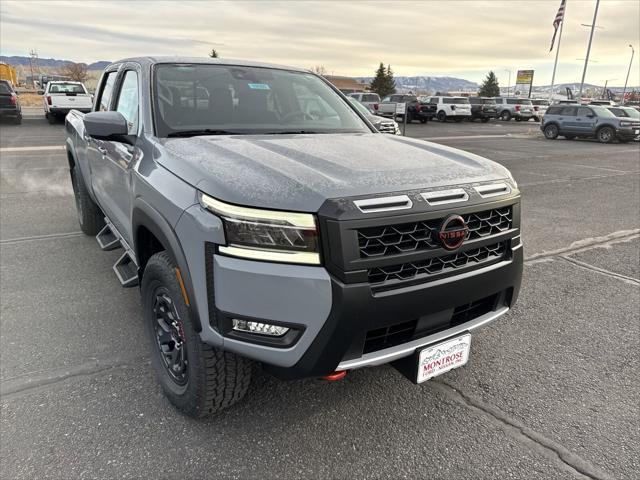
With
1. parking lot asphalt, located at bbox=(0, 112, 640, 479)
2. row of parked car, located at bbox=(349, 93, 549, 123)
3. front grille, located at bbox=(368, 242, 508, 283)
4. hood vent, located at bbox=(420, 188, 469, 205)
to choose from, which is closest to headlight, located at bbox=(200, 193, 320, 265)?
front grille, located at bbox=(368, 242, 508, 283)

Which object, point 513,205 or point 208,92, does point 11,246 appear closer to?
point 208,92

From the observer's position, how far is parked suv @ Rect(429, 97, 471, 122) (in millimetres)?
32281

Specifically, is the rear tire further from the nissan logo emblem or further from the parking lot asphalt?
the nissan logo emblem

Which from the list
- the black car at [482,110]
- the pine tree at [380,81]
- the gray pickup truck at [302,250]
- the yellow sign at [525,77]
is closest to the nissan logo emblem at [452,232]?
the gray pickup truck at [302,250]

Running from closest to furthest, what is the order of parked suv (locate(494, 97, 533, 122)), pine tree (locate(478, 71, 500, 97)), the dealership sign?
parked suv (locate(494, 97, 533, 122)), the dealership sign, pine tree (locate(478, 71, 500, 97))

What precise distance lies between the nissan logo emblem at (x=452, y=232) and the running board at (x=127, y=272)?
80.8 inches

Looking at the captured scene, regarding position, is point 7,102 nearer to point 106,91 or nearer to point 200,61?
point 106,91

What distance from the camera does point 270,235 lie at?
195 centimetres

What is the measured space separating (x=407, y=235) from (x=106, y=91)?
3480 millimetres

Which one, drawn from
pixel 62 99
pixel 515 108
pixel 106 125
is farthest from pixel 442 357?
pixel 515 108

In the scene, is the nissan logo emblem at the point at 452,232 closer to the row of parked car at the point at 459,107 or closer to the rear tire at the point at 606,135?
the rear tire at the point at 606,135

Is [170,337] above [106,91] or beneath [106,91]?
beneath

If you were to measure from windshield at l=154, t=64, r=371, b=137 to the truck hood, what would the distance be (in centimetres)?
27

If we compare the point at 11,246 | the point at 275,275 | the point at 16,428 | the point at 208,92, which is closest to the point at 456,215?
the point at 275,275
